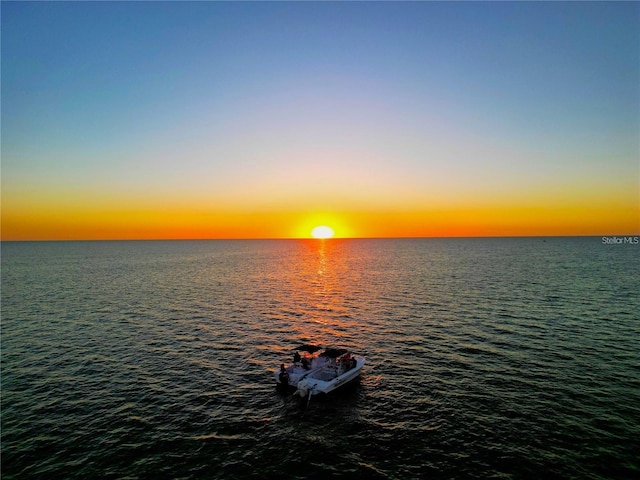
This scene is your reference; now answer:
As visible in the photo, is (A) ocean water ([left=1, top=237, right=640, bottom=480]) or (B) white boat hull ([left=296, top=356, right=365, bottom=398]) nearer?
(A) ocean water ([left=1, top=237, right=640, bottom=480])

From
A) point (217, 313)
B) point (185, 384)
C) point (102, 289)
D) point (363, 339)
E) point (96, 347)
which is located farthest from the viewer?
point (102, 289)

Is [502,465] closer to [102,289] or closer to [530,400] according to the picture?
[530,400]

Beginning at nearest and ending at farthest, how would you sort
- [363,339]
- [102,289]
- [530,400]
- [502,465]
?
[502,465], [530,400], [363,339], [102,289]

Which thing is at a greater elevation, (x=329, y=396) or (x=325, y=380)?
(x=325, y=380)

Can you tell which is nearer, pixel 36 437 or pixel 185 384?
pixel 36 437

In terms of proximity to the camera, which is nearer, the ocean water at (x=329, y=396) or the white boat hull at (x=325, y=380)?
the ocean water at (x=329, y=396)

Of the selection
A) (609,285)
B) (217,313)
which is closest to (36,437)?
(217,313)

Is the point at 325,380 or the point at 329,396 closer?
the point at 329,396
